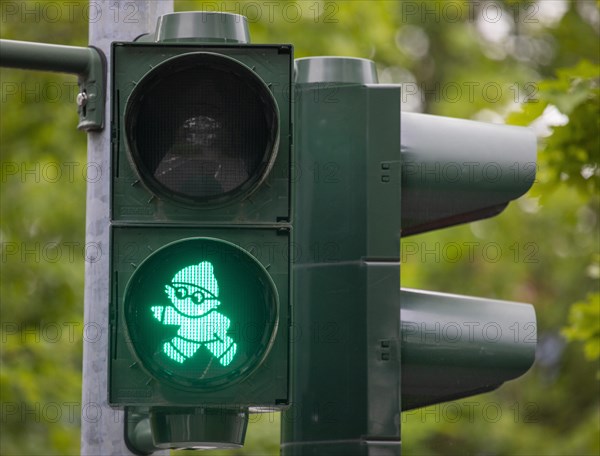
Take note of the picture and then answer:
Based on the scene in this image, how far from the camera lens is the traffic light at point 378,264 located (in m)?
4.33

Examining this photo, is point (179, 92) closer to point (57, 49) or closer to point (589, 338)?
point (57, 49)

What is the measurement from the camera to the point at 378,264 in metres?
4.36

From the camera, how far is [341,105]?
4.52 meters

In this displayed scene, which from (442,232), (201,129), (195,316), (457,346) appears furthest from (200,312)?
(442,232)

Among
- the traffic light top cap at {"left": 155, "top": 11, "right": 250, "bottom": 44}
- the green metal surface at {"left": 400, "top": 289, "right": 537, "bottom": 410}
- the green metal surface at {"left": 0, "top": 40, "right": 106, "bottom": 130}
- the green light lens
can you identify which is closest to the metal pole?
the green metal surface at {"left": 0, "top": 40, "right": 106, "bottom": 130}

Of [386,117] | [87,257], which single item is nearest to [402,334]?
[386,117]

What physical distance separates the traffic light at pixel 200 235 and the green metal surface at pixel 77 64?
476mm

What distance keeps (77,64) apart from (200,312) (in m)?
1.07

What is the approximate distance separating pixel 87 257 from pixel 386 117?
1.06 m

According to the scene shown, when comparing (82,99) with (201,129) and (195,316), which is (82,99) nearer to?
(201,129)

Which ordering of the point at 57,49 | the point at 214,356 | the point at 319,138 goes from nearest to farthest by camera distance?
the point at 214,356
the point at 57,49
the point at 319,138

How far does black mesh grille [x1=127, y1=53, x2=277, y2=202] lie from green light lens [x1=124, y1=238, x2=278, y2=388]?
7.8 inches

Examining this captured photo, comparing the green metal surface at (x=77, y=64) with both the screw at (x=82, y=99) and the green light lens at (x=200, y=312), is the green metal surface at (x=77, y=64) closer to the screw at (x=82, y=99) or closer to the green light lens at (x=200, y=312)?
the screw at (x=82, y=99)

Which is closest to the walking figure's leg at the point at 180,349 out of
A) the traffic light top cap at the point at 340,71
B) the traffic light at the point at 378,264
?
the traffic light at the point at 378,264
